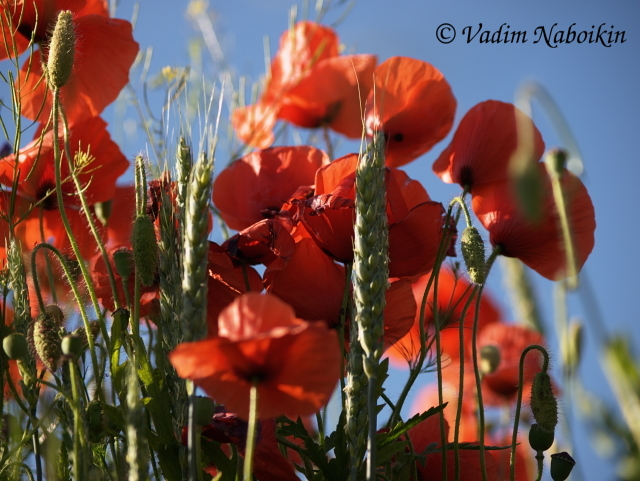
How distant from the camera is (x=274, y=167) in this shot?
128 centimetres

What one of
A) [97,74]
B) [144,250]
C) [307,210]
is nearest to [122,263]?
[144,250]

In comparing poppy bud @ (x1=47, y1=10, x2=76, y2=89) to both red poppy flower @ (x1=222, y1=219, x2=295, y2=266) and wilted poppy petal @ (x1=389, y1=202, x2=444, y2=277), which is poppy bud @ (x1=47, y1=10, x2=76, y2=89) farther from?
wilted poppy petal @ (x1=389, y1=202, x2=444, y2=277)

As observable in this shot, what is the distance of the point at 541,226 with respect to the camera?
1.20 metres

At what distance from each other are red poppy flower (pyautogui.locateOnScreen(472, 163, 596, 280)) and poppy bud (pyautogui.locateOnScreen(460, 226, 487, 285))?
8.1 inches

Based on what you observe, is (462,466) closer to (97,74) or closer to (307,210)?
(307,210)

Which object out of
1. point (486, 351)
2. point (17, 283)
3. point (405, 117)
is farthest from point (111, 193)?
point (486, 351)

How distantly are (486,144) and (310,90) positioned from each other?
44cm

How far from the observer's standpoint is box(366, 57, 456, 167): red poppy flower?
1337 mm

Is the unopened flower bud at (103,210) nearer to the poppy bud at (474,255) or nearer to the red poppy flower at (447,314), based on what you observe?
the red poppy flower at (447,314)

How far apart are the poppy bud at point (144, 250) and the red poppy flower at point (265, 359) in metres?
0.18

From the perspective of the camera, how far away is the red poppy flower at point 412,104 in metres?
1.34

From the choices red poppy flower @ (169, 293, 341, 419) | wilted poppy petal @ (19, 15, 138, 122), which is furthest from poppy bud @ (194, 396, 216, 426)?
wilted poppy petal @ (19, 15, 138, 122)

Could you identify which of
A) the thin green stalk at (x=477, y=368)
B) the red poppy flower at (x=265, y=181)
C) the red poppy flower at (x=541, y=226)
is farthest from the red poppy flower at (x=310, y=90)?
the thin green stalk at (x=477, y=368)

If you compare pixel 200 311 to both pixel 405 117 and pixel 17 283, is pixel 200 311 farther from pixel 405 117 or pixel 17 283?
pixel 405 117
